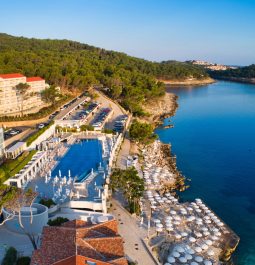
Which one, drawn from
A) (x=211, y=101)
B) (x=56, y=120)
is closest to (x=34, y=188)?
(x=56, y=120)

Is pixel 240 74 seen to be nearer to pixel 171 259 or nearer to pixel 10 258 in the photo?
pixel 171 259

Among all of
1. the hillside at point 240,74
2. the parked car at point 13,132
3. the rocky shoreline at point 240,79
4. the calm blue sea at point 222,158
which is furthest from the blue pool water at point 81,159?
the hillside at point 240,74

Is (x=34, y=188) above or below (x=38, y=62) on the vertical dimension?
below

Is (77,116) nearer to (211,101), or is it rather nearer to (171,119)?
(171,119)

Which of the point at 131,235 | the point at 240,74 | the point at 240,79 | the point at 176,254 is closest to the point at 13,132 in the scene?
the point at 131,235

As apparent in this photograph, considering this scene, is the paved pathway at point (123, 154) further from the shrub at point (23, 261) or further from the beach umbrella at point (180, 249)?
the shrub at point (23, 261)

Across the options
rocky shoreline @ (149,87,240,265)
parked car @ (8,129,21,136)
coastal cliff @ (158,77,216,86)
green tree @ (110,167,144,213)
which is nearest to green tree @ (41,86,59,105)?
parked car @ (8,129,21,136)

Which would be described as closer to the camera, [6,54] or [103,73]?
[6,54]
